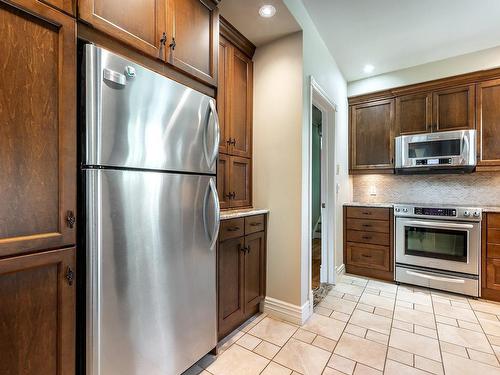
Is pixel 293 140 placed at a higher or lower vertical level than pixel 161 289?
higher

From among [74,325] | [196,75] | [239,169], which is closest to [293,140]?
[239,169]

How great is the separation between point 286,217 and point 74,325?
65.2 inches

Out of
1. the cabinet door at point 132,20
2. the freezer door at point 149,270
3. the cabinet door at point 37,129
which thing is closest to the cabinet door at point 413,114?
the freezer door at point 149,270

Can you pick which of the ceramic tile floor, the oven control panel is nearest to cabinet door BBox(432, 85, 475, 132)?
the oven control panel

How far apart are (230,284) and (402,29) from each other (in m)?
2.91

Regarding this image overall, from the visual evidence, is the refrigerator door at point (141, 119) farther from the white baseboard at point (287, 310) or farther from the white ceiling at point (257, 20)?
the white baseboard at point (287, 310)

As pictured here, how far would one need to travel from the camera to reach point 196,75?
1527 millimetres

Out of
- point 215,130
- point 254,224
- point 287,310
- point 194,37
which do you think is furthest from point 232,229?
point 194,37

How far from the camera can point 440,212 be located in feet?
9.23

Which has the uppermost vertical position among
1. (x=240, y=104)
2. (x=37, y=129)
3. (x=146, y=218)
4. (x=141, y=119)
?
(x=240, y=104)

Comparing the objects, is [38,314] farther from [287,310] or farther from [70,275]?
[287,310]

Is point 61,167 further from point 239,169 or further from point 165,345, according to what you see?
point 239,169

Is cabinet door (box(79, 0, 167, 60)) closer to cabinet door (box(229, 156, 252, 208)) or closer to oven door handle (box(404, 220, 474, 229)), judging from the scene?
cabinet door (box(229, 156, 252, 208))

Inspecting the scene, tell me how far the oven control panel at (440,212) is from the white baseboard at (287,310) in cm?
166
